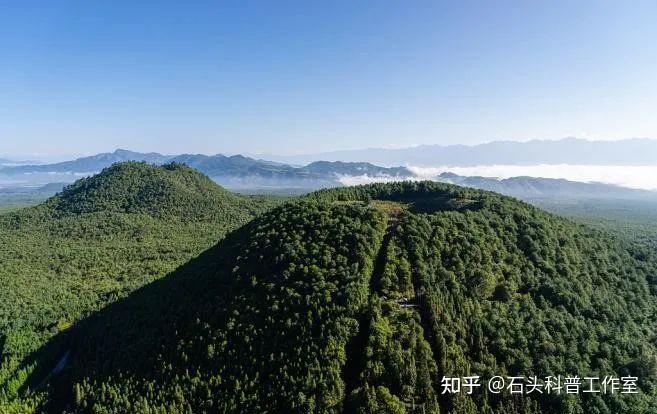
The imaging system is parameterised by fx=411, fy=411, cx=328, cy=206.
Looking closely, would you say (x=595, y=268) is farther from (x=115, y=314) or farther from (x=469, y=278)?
(x=115, y=314)

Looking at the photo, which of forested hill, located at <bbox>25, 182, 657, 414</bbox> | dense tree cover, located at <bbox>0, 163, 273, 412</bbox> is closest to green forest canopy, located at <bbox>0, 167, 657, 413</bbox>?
forested hill, located at <bbox>25, 182, 657, 414</bbox>

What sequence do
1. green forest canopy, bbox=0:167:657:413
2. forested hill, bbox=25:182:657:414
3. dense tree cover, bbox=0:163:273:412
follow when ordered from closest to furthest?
forested hill, bbox=25:182:657:414 < green forest canopy, bbox=0:167:657:413 < dense tree cover, bbox=0:163:273:412

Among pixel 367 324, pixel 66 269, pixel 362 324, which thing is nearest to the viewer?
pixel 367 324

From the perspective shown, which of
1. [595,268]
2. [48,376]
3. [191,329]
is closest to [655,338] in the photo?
[595,268]

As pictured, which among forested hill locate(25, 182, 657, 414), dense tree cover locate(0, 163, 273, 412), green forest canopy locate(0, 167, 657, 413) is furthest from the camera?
dense tree cover locate(0, 163, 273, 412)

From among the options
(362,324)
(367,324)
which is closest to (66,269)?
(362,324)

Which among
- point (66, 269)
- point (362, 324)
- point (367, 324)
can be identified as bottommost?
point (66, 269)

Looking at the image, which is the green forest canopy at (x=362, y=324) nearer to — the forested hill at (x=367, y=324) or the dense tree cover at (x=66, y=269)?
the forested hill at (x=367, y=324)

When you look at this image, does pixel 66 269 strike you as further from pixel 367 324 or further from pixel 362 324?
pixel 367 324

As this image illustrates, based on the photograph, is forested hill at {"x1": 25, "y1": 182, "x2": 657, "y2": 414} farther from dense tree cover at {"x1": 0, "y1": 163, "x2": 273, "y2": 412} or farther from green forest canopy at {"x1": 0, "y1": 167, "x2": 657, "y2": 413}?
dense tree cover at {"x1": 0, "y1": 163, "x2": 273, "y2": 412}
